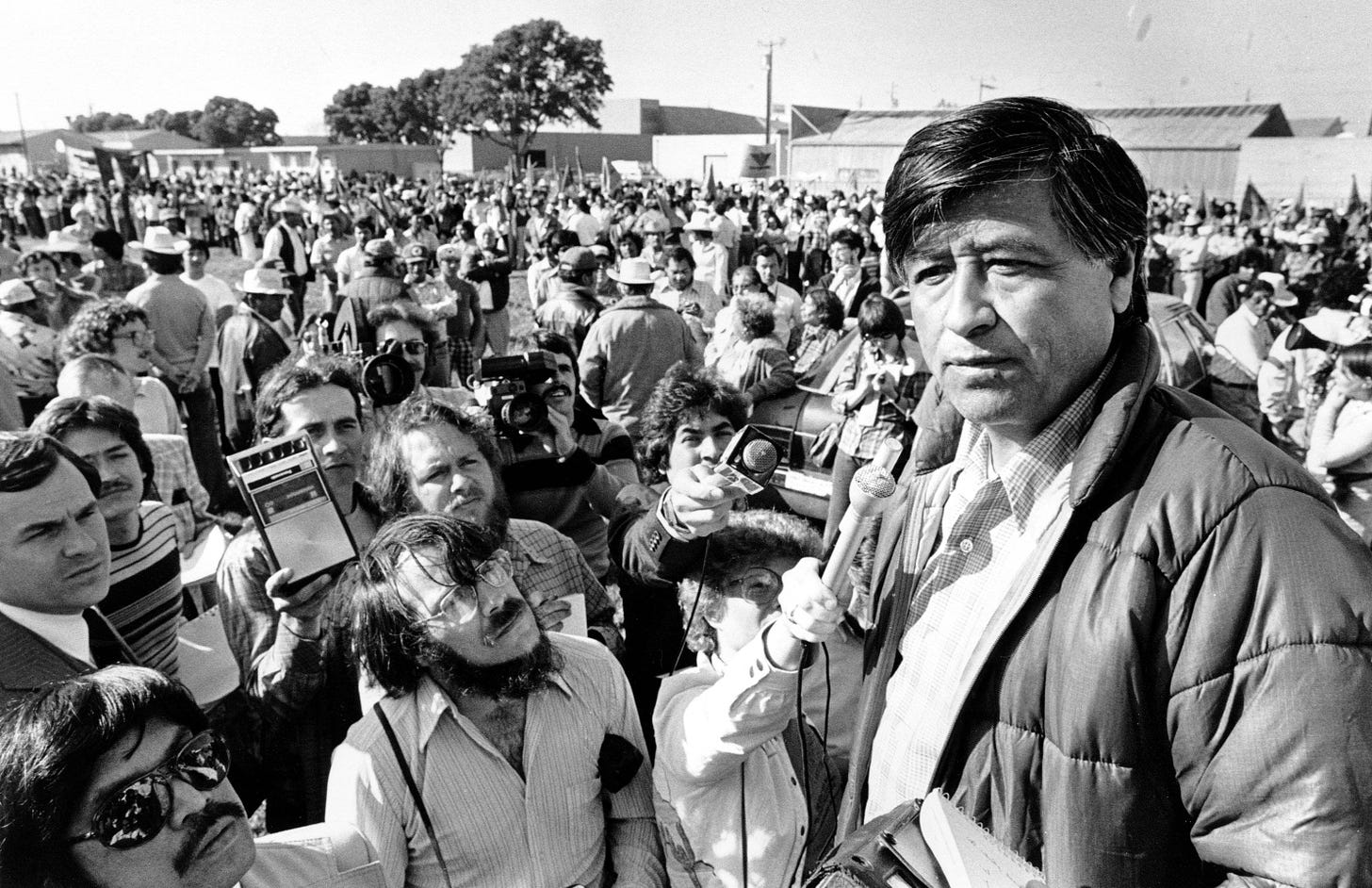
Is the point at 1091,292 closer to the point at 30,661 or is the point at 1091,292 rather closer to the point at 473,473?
the point at 473,473

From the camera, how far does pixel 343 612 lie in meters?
2.14

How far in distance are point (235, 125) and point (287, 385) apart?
108002 millimetres

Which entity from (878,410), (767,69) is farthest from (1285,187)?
(878,410)

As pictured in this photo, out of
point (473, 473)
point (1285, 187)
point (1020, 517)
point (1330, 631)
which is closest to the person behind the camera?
point (1330, 631)

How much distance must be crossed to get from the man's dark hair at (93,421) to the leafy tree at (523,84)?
61.6m

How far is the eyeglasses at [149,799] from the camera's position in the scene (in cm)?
139

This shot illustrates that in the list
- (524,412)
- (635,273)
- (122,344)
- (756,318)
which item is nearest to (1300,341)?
(756,318)

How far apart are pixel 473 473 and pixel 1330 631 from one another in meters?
2.19

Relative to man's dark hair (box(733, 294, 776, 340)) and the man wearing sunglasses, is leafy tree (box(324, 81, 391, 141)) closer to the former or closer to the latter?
man's dark hair (box(733, 294, 776, 340))

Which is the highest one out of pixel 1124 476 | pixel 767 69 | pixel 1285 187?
pixel 767 69

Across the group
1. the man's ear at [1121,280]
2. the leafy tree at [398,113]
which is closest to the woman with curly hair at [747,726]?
the man's ear at [1121,280]

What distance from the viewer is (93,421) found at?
2.85m

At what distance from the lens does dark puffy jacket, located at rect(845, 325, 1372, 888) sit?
886 millimetres

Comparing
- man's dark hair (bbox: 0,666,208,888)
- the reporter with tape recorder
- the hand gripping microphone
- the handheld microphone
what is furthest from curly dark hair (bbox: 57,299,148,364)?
the hand gripping microphone
